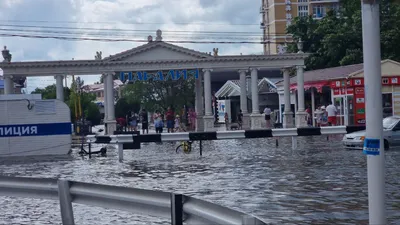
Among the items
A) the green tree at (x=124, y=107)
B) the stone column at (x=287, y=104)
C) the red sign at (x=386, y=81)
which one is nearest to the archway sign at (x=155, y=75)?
the stone column at (x=287, y=104)

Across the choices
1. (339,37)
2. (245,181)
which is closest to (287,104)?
(339,37)

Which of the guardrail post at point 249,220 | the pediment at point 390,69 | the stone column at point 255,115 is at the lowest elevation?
the guardrail post at point 249,220

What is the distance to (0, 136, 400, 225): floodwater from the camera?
12461 millimetres

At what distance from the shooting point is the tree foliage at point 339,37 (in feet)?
217

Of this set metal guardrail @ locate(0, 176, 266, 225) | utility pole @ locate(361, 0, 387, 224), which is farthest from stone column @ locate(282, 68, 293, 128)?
utility pole @ locate(361, 0, 387, 224)

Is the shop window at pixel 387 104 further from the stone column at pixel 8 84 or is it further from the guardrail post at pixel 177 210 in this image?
the guardrail post at pixel 177 210

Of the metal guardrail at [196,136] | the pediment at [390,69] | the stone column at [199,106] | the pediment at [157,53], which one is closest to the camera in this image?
the metal guardrail at [196,136]

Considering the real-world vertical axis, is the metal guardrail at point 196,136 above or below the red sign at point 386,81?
below

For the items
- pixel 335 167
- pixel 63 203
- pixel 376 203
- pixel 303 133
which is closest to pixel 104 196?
pixel 63 203

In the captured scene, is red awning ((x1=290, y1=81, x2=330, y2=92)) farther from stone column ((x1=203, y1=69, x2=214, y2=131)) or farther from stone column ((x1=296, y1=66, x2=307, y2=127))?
stone column ((x1=203, y1=69, x2=214, y2=131))

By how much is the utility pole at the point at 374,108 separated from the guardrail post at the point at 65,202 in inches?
153

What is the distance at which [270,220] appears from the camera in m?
11.8

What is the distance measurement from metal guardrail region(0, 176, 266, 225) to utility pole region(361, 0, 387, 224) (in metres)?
1.87

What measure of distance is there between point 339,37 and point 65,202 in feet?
201
